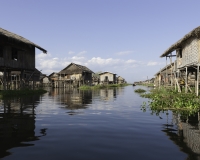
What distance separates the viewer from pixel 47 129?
6848 mm

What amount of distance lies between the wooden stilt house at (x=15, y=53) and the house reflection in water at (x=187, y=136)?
15.8 meters

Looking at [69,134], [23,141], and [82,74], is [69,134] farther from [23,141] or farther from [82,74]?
[82,74]

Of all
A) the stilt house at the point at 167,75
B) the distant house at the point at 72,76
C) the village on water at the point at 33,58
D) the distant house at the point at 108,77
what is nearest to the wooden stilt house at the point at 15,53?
the village on water at the point at 33,58

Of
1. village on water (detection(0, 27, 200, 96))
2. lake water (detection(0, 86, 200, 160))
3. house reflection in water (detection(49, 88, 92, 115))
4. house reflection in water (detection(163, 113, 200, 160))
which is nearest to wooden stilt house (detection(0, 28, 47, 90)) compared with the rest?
village on water (detection(0, 27, 200, 96))

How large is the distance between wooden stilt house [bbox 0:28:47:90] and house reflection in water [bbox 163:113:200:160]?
15842mm

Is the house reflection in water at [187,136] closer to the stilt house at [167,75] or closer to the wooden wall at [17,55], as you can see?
the wooden wall at [17,55]

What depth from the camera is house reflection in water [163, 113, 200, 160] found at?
15.1 ft

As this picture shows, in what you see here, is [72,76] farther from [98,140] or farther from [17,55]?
[98,140]

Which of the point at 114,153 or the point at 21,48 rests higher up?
the point at 21,48

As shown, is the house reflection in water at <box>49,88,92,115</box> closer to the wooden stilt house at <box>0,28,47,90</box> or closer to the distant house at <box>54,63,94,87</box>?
the wooden stilt house at <box>0,28,47,90</box>

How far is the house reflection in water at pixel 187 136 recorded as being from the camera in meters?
4.59

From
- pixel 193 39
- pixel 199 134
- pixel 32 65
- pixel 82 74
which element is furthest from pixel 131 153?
pixel 82 74

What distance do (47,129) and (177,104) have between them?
774 centimetres

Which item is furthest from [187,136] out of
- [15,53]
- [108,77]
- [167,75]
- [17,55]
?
[108,77]
